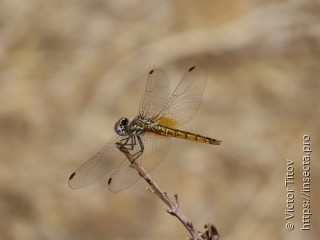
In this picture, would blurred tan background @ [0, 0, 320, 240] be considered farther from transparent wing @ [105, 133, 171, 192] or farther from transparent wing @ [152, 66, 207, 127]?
transparent wing @ [105, 133, 171, 192]

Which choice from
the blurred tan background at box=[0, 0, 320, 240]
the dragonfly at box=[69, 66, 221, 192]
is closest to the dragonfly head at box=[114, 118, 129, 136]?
the dragonfly at box=[69, 66, 221, 192]

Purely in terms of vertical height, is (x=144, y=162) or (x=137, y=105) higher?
(x=137, y=105)

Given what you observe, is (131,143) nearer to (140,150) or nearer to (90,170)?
(140,150)

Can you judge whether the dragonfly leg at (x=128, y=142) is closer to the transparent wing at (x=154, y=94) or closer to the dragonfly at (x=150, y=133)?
the dragonfly at (x=150, y=133)

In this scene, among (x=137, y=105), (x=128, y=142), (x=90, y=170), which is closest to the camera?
(x=128, y=142)

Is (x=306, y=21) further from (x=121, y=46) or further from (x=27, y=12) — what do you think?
(x=27, y=12)

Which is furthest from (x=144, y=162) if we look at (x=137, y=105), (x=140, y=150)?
(x=137, y=105)

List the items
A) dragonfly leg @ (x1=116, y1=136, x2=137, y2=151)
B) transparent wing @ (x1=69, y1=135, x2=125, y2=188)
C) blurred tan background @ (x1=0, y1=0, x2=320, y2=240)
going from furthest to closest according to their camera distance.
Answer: blurred tan background @ (x1=0, y1=0, x2=320, y2=240) < transparent wing @ (x1=69, y1=135, x2=125, y2=188) < dragonfly leg @ (x1=116, y1=136, x2=137, y2=151)
